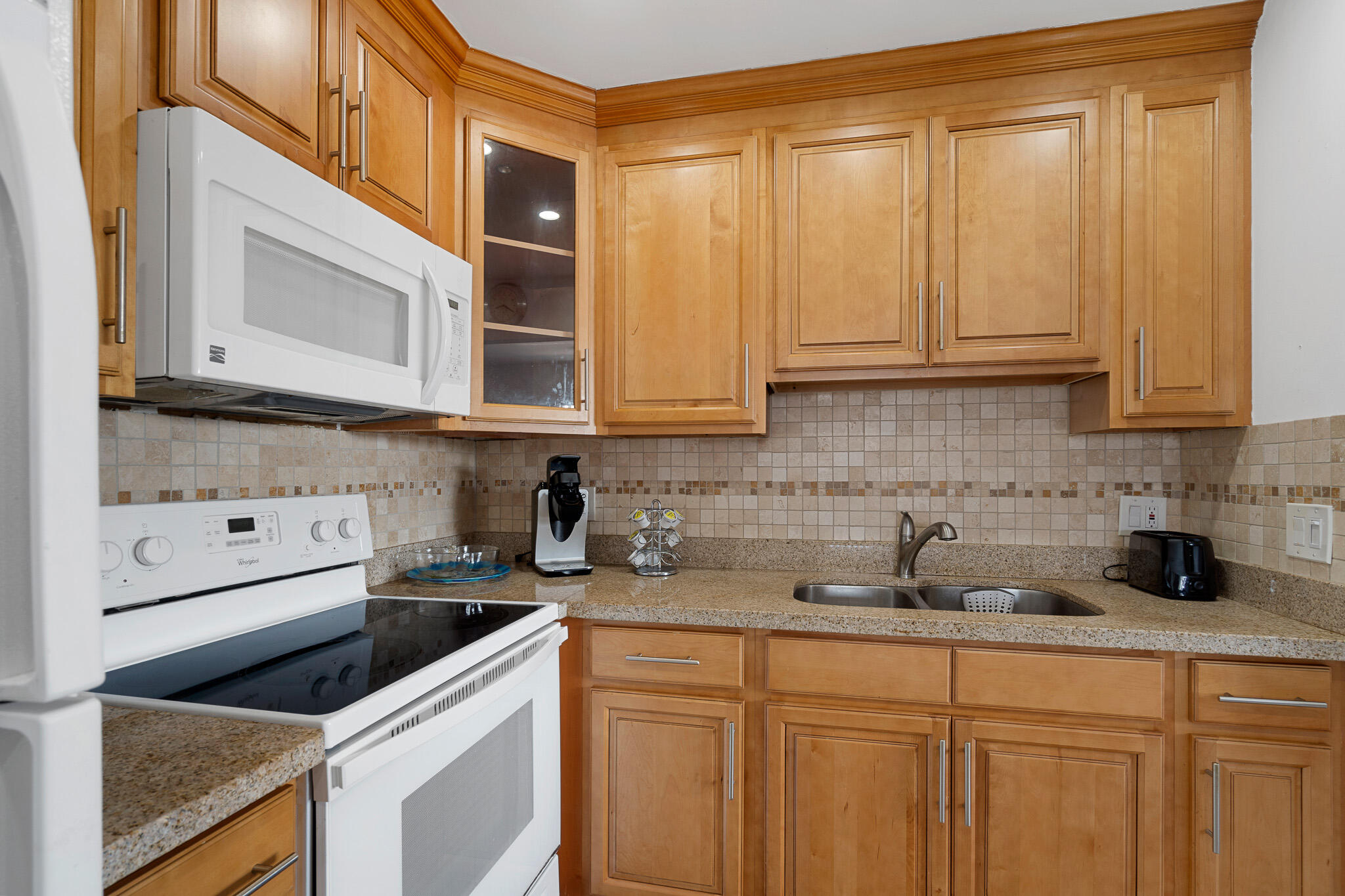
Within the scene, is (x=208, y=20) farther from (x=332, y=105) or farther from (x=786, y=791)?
(x=786, y=791)

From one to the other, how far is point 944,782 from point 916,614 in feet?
1.23

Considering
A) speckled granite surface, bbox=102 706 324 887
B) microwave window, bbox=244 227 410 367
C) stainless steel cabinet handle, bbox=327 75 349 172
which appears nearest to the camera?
speckled granite surface, bbox=102 706 324 887

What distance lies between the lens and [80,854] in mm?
419

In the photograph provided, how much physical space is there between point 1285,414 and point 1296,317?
0.22m

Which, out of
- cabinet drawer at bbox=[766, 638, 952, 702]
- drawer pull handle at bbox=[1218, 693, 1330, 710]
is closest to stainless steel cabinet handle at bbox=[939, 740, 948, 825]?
cabinet drawer at bbox=[766, 638, 952, 702]

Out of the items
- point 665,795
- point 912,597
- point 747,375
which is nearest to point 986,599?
point 912,597

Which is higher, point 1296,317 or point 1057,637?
point 1296,317

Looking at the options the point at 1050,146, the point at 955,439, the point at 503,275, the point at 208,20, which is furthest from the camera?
the point at 955,439

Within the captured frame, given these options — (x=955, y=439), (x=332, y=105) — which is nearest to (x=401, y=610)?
(x=332, y=105)

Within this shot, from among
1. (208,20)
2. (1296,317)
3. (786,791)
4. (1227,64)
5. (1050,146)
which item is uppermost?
(1227,64)

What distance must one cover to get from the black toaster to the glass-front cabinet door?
1.56m

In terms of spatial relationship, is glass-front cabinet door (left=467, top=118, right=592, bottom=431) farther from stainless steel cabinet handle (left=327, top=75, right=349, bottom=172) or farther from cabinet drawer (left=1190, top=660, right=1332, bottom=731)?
cabinet drawer (left=1190, top=660, right=1332, bottom=731)

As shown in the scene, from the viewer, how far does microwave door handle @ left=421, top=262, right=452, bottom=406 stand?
1487mm

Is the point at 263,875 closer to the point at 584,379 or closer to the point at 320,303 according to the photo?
the point at 320,303
